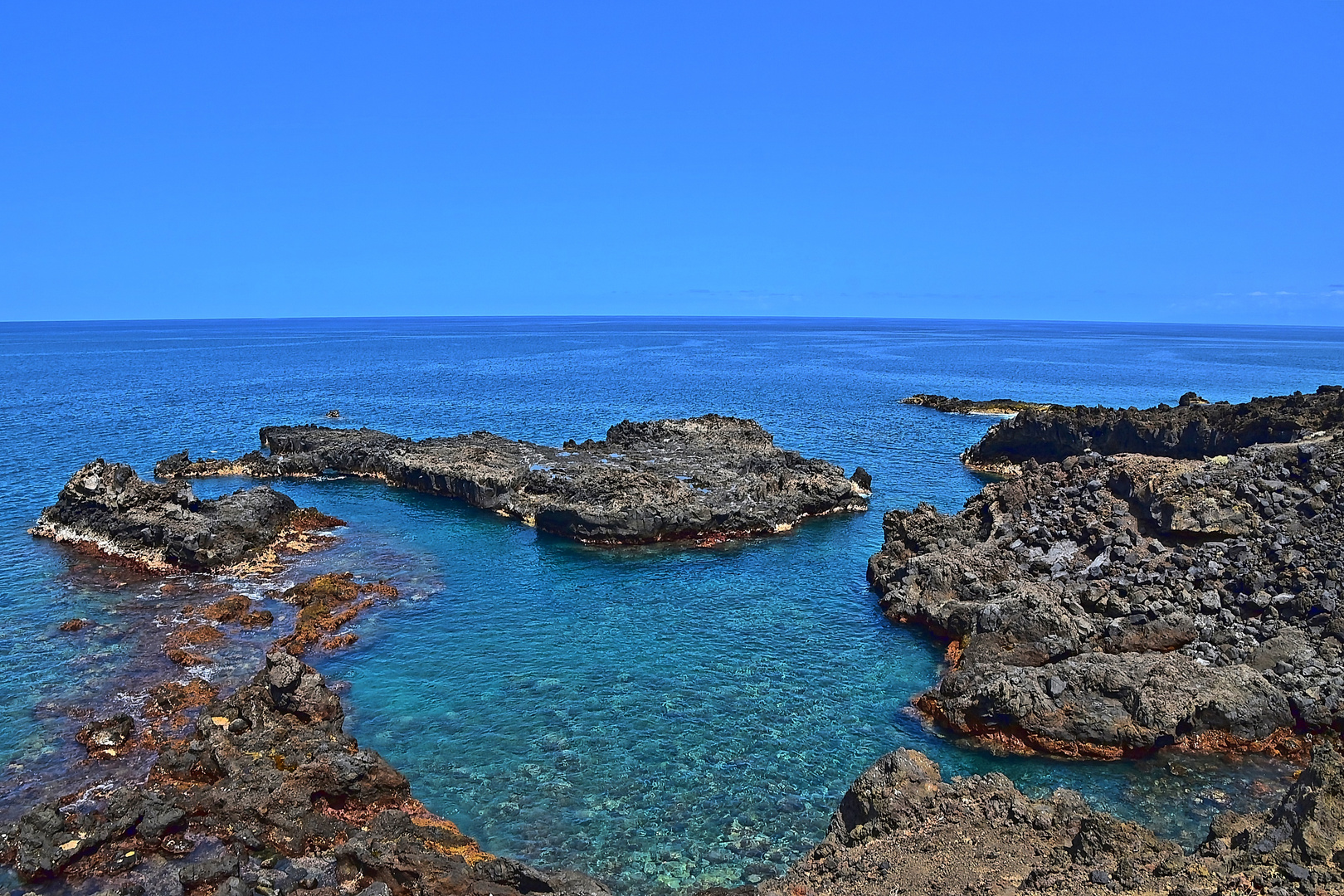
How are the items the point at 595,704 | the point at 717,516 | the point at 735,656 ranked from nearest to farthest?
the point at 595,704, the point at 735,656, the point at 717,516

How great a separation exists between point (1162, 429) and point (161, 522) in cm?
6582

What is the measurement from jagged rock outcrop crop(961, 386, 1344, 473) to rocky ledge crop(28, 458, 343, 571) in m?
54.9

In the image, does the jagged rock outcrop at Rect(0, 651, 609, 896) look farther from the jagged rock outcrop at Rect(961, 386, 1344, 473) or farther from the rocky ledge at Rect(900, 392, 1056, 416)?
the rocky ledge at Rect(900, 392, 1056, 416)

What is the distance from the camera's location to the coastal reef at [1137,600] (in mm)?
27734

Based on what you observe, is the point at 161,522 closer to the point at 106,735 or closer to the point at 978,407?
the point at 106,735

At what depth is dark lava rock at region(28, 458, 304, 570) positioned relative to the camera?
46438mm

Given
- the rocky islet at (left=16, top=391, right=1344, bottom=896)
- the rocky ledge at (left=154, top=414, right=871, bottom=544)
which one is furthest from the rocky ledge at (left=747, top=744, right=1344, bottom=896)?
the rocky ledge at (left=154, top=414, right=871, bottom=544)

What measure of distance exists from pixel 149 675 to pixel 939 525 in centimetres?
3686

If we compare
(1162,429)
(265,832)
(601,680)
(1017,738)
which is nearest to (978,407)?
(1162,429)

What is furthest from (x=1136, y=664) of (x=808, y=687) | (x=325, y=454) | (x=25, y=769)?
(x=325, y=454)

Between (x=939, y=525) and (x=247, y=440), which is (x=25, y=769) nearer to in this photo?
(x=939, y=525)

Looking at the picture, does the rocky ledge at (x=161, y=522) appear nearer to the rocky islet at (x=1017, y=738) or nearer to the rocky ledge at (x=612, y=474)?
the rocky islet at (x=1017, y=738)

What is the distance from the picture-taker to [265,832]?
22.9 m

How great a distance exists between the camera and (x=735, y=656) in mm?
35906
